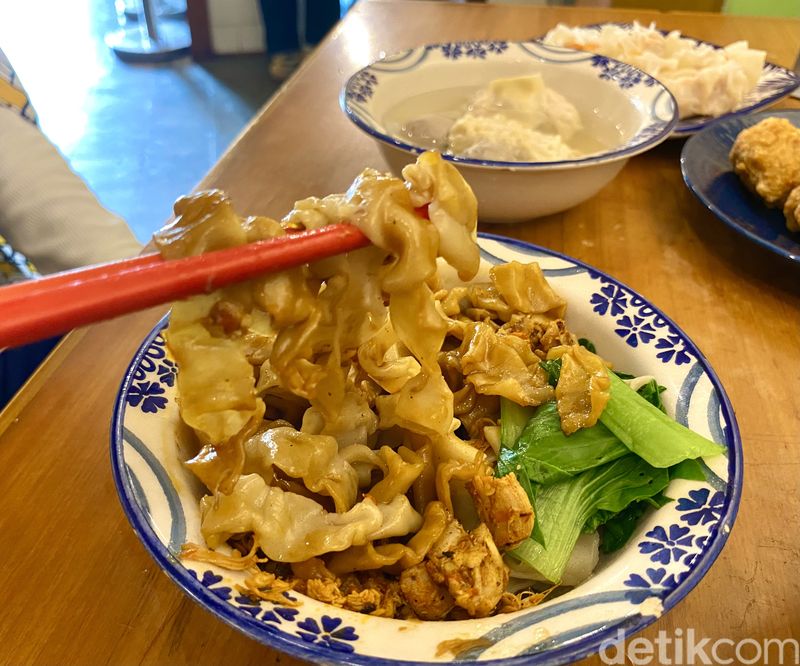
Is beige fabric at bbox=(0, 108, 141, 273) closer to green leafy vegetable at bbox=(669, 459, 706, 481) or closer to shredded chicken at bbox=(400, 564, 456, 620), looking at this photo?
shredded chicken at bbox=(400, 564, 456, 620)

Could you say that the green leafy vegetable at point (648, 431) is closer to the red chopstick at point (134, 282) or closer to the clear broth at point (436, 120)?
the red chopstick at point (134, 282)

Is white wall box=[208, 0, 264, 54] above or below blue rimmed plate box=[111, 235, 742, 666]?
below

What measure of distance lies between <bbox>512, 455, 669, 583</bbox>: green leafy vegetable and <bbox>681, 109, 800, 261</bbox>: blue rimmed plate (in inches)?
28.9

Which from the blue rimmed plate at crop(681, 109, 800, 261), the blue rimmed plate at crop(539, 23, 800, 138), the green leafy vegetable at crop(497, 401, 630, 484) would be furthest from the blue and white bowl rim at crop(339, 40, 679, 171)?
the green leafy vegetable at crop(497, 401, 630, 484)

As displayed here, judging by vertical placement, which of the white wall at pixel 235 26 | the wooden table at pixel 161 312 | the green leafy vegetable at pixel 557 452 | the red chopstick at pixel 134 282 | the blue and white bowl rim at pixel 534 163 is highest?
the red chopstick at pixel 134 282

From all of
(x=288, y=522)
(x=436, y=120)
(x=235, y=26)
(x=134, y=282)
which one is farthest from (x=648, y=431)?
(x=235, y=26)

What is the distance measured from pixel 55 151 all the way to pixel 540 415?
1.44 meters

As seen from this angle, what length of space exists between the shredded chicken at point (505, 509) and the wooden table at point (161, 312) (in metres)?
0.23

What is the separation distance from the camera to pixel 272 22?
4.97 meters

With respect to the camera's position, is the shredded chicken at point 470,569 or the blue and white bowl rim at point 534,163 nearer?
the shredded chicken at point 470,569

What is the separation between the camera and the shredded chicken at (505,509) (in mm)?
790

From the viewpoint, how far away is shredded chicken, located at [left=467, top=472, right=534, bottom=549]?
0.79 m

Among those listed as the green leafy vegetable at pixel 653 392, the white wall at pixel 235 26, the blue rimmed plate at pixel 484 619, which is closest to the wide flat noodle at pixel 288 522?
the blue rimmed plate at pixel 484 619

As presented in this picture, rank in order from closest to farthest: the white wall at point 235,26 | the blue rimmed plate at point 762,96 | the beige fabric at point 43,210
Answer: the beige fabric at point 43,210 → the blue rimmed plate at point 762,96 → the white wall at point 235,26
